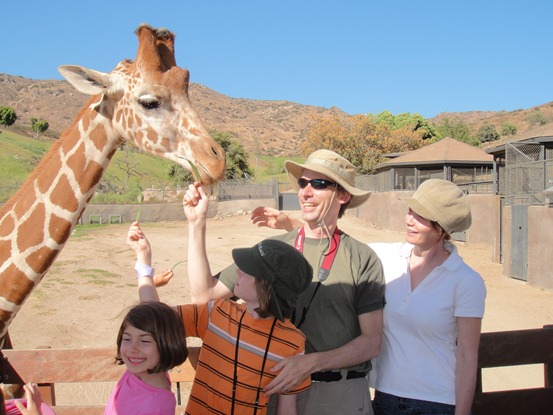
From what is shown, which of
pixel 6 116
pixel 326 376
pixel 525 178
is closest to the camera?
pixel 326 376

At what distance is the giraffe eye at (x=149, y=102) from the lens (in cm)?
318

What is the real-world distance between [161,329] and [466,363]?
4.42ft

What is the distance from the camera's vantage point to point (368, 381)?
252 centimetres

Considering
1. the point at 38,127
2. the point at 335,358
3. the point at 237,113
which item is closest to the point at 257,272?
the point at 335,358

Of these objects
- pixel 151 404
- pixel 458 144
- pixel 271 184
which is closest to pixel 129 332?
pixel 151 404

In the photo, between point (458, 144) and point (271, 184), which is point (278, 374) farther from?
point (271, 184)

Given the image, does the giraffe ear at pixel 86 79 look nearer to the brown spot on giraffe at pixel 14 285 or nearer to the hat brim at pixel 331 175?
the brown spot on giraffe at pixel 14 285

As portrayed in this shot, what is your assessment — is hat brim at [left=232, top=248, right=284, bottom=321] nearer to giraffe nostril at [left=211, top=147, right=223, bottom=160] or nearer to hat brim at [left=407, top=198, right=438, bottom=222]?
hat brim at [left=407, top=198, right=438, bottom=222]

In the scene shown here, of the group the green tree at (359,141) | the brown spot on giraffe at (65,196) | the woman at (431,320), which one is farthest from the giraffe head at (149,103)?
the green tree at (359,141)

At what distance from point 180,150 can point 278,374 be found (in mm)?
1681

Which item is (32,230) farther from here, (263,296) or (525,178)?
(525,178)

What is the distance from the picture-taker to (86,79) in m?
3.25

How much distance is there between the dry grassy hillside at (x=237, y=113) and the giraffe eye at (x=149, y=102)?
61665mm

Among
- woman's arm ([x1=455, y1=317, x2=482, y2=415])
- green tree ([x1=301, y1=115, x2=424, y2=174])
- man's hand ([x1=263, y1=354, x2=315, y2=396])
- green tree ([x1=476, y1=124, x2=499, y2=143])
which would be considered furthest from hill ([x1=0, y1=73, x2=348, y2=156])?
woman's arm ([x1=455, y1=317, x2=482, y2=415])
